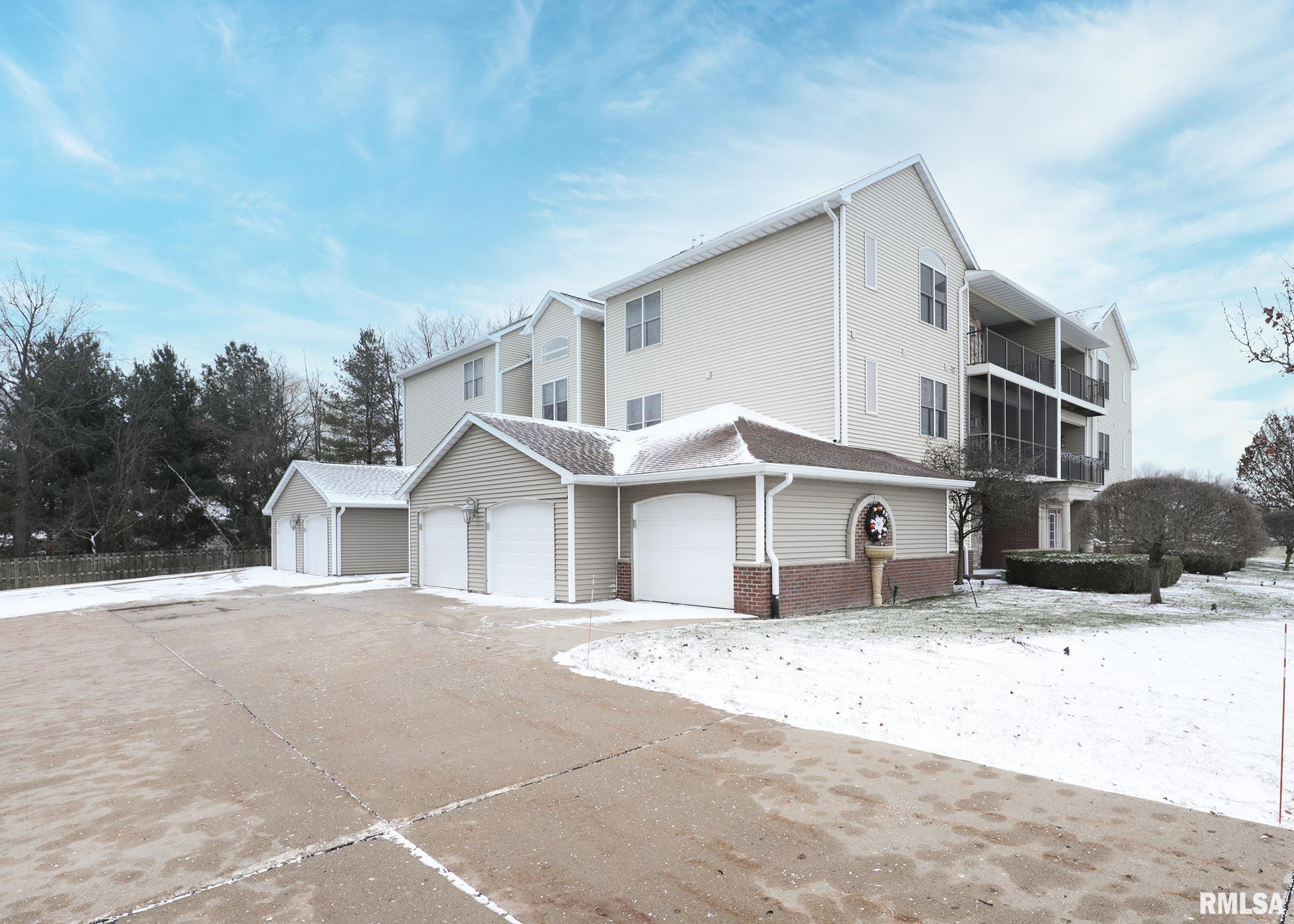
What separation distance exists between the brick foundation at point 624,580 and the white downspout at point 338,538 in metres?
13.3

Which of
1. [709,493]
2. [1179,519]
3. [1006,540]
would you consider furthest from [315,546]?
[1179,519]

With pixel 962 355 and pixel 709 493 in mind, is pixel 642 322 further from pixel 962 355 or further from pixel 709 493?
pixel 962 355

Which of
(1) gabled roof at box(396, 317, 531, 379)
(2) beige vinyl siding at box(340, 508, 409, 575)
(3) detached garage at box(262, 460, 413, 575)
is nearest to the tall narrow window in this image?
(1) gabled roof at box(396, 317, 531, 379)

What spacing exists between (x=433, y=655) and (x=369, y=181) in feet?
89.5

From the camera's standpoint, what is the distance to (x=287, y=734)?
19.3 feet

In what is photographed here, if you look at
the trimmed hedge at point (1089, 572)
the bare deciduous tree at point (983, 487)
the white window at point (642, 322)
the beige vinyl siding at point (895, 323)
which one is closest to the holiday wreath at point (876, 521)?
the beige vinyl siding at point (895, 323)

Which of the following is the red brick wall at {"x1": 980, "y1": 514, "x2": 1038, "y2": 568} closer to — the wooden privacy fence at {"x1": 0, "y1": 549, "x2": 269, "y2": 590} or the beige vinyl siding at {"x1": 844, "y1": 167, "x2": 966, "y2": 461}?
the beige vinyl siding at {"x1": 844, "y1": 167, "x2": 966, "y2": 461}

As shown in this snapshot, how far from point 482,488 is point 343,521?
32.3 feet

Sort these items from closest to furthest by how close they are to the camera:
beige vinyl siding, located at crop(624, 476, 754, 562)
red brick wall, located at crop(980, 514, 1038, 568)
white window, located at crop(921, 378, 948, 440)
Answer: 1. beige vinyl siding, located at crop(624, 476, 754, 562)
2. white window, located at crop(921, 378, 948, 440)
3. red brick wall, located at crop(980, 514, 1038, 568)

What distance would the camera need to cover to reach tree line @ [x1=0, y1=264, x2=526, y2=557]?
2927 cm

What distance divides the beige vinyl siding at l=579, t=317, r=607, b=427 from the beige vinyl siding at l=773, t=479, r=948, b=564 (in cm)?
1059

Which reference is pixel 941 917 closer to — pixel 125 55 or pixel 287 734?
pixel 287 734

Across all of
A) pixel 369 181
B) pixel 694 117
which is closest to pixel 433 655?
pixel 694 117

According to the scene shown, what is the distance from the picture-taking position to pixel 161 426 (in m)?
34.0
